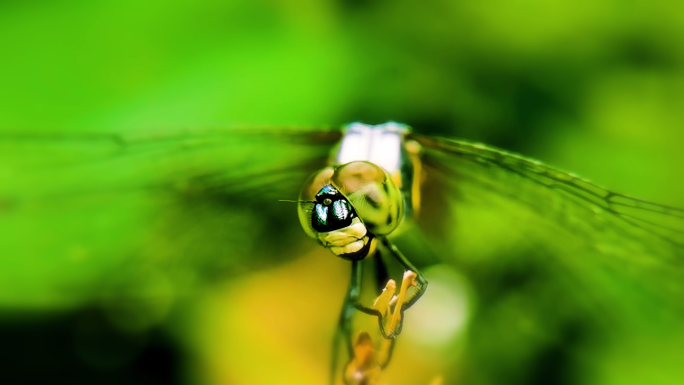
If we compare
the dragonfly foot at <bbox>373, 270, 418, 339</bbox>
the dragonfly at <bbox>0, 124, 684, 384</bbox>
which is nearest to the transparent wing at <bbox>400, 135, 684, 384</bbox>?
the dragonfly at <bbox>0, 124, 684, 384</bbox>

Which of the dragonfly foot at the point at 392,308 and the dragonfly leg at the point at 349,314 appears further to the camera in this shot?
the dragonfly leg at the point at 349,314

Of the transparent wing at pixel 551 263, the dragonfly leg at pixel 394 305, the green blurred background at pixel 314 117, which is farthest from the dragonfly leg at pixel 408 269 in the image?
the green blurred background at pixel 314 117

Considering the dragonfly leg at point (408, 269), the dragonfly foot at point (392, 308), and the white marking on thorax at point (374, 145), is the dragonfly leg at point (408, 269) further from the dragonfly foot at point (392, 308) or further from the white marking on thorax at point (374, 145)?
the white marking on thorax at point (374, 145)

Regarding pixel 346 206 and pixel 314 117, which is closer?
pixel 346 206

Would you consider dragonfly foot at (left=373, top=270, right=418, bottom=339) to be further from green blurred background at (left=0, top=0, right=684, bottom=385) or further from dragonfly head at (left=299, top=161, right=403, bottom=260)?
green blurred background at (left=0, top=0, right=684, bottom=385)

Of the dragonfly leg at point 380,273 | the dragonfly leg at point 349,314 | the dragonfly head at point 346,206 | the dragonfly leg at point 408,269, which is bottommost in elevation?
the dragonfly leg at point 349,314

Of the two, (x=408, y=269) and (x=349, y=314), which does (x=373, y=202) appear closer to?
(x=408, y=269)

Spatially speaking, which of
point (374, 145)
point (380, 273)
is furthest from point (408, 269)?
point (374, 145)
